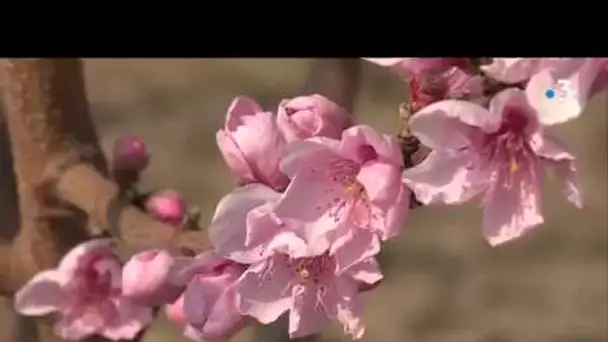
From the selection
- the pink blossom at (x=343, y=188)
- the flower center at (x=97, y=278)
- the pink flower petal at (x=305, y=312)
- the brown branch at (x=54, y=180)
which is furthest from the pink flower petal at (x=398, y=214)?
the flower center at (x=97, y=278)

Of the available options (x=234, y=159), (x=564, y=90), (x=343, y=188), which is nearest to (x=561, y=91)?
(x=564, y=90)

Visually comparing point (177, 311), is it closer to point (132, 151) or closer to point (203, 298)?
point (203, 298)

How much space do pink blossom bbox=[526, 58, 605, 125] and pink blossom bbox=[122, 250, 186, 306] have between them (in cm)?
43

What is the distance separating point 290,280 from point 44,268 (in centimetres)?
28

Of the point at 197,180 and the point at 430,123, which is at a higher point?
the point at 430,123

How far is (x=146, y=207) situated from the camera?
130 centimetres

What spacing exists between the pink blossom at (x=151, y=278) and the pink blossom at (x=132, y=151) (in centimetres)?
10

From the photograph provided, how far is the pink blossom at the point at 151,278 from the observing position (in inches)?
50.5

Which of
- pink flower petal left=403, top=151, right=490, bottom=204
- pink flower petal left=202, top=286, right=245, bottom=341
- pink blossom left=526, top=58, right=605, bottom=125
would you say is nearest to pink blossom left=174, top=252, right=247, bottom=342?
pink flower petal left=202, top=286, right=245, bottom=341

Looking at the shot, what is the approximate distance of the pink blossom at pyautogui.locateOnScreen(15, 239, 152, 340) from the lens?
1292 mm

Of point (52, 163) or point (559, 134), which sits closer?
point (559, 134)

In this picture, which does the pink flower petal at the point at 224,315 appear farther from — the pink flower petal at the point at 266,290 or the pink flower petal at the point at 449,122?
the pink flower petal at the point at 449,122
